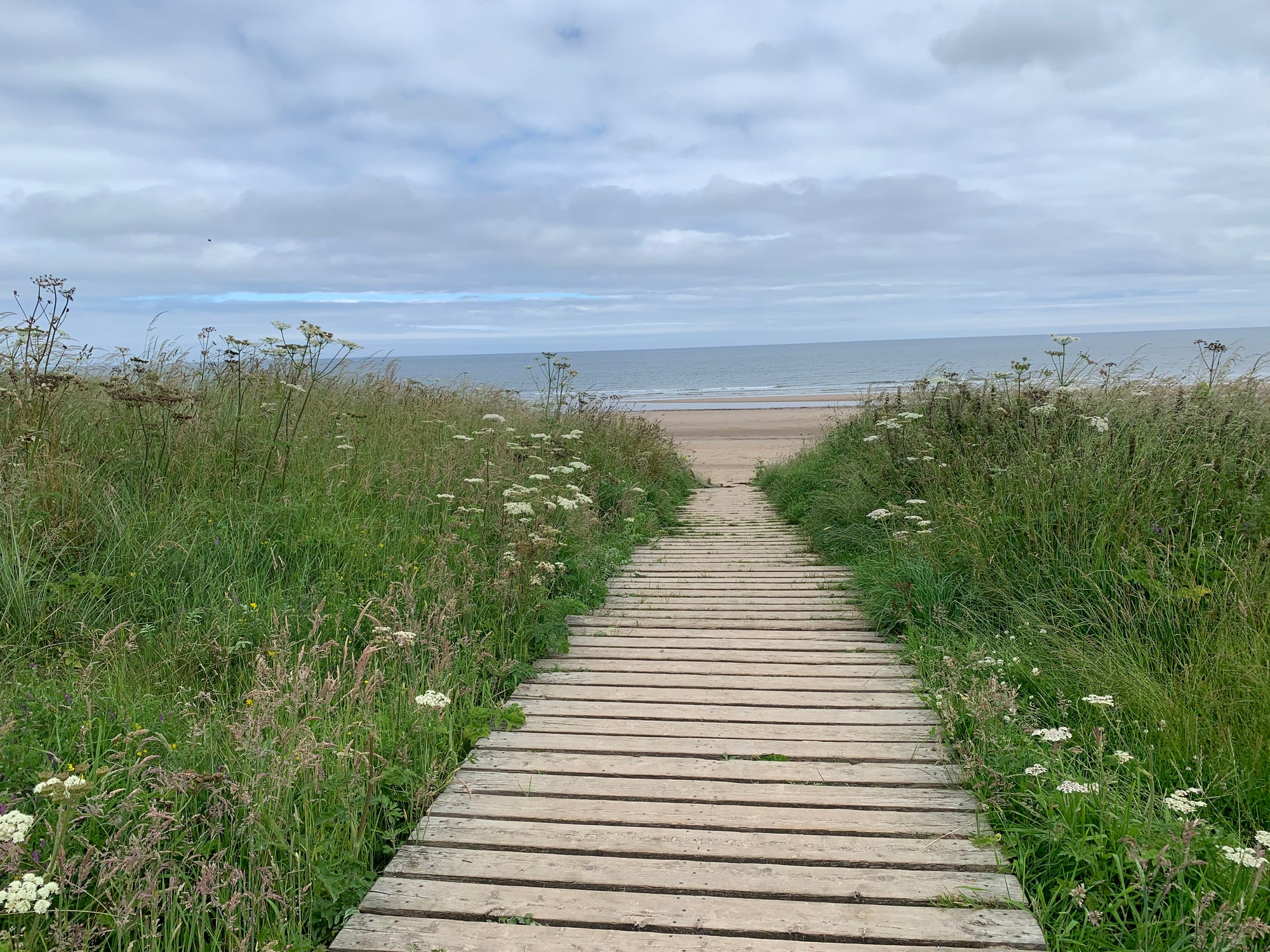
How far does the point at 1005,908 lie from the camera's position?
8.59ft

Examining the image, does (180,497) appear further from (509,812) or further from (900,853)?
(900,853)

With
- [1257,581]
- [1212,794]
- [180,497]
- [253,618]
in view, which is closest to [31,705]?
[253,618]

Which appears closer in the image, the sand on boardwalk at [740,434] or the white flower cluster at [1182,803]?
the white flower cluster at [1182,803]

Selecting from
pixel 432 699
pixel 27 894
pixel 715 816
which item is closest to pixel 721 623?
pixel 715 816

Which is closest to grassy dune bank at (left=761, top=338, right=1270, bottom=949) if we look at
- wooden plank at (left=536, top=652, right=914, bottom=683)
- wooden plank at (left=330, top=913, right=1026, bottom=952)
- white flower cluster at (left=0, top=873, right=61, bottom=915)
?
wooden plank at (left=536, top=652, right=914, bottom=683)

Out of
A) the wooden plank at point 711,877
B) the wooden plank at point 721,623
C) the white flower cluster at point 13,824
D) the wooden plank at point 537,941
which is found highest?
the white flower cluster at point 13,824

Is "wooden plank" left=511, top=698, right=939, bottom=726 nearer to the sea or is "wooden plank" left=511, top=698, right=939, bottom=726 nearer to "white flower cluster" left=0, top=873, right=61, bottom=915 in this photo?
"white flower cluster" left=0, top=873, right=61, bottom=915

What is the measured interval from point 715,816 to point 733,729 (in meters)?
0.84

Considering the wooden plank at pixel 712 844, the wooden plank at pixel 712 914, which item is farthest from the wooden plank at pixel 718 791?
the wooden plank at pixel 712 914

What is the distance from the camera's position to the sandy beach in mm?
16344

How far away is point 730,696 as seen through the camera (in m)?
4.43

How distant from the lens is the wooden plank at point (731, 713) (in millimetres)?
4095

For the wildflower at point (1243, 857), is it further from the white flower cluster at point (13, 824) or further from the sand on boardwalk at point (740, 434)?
the sand on boardwalk at point (740, 434)

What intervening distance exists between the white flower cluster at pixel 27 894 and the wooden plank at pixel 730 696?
2565 millimetres
